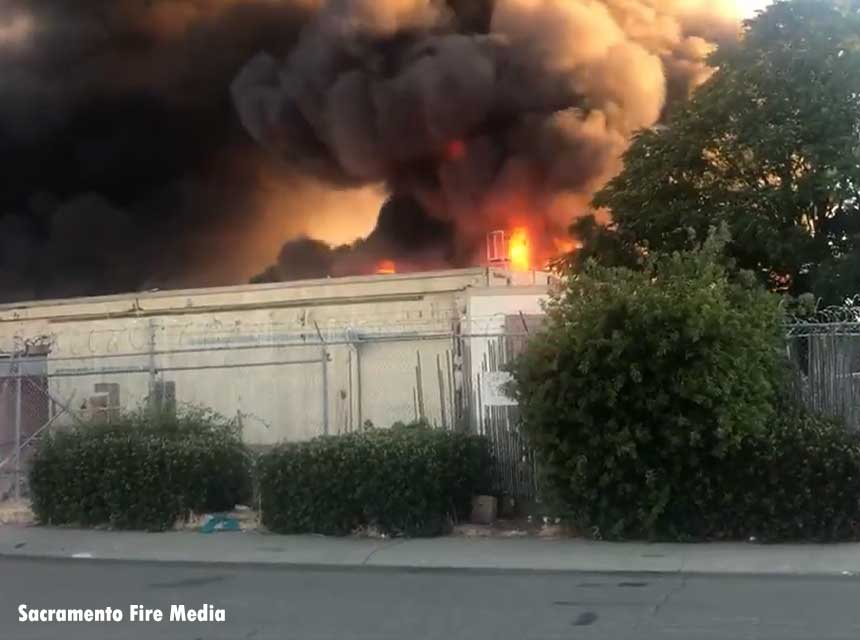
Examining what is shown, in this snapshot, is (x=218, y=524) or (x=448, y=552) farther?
(x=218, y=524)

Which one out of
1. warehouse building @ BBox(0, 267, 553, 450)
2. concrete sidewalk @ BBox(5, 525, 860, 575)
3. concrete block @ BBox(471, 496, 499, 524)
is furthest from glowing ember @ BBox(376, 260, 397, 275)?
concrete sidewalk @ BBox(5, 525, 860, 575)

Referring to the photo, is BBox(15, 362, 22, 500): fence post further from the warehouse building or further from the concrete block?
the concrete block

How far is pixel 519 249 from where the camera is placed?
107 feet

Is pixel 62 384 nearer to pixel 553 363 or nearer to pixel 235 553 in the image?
pixel 235 553

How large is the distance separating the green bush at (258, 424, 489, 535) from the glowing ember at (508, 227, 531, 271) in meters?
18.8

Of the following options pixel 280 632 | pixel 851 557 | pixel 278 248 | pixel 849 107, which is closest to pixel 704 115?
pixel 849 107

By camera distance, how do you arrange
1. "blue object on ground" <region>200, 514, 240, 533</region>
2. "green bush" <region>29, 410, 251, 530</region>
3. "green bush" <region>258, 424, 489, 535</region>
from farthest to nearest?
1. "green bush" <region>29, 410, 251, 530</region>
2. "blue object on ground" <region>200, 514, 240, 533</region>
3. "green bush" <region>258, 424, 489, 535</region>

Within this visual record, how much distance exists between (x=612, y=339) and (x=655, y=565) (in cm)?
214

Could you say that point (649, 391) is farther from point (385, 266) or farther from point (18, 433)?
point (385, 266)

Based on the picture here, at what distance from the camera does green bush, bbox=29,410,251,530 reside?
11844mm

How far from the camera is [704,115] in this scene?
62.7 ft

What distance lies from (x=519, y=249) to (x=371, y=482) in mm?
22130

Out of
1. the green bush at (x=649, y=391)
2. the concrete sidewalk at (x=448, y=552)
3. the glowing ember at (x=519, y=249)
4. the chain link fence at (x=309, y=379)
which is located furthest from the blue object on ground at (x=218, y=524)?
the glowing ember at (x=519, y=249)

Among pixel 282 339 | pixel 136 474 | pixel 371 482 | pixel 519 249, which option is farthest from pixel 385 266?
pixel 371 482
